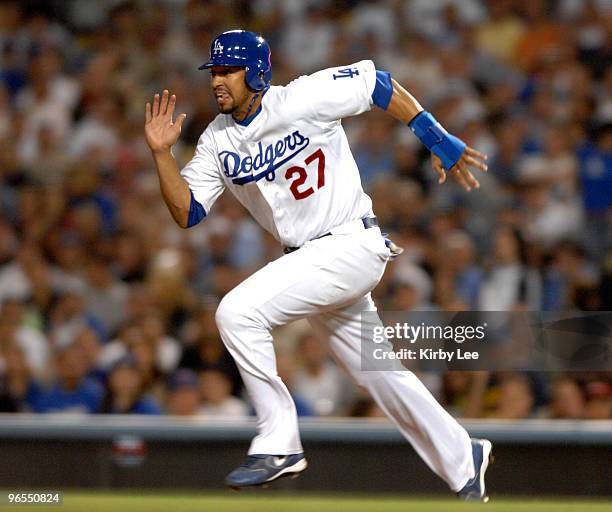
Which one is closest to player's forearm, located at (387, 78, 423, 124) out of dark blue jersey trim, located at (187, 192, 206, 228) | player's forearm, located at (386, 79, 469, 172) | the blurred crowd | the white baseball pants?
player's forearm, located at (386, 79, 469, 172)

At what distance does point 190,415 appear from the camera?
22.6ft

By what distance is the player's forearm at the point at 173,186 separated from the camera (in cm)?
486

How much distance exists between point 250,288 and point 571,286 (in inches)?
125

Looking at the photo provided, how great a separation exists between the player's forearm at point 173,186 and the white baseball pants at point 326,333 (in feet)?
1.26

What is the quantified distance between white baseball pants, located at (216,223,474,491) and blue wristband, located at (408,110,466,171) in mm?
412

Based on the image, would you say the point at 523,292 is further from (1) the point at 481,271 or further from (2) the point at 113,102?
(2) the point at 113,102

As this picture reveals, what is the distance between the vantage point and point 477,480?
16.7ft

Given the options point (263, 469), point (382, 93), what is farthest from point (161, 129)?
point (263, 469)

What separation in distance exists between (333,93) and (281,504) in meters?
1.96

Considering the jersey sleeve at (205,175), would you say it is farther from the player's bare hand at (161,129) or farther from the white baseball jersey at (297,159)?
the player's bare hand at (161,129)

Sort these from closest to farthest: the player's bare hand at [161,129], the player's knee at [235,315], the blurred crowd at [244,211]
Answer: the player's knee at [235,315] < the player's bare hand at [161,129] < the blurred crowd at [244,211]

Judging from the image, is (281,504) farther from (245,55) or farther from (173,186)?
(245,55)

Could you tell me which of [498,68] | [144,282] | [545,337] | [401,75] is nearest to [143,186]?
[144,282]

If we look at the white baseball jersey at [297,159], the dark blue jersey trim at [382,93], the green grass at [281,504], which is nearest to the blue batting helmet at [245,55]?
the white baseball jersey at [297,159]
